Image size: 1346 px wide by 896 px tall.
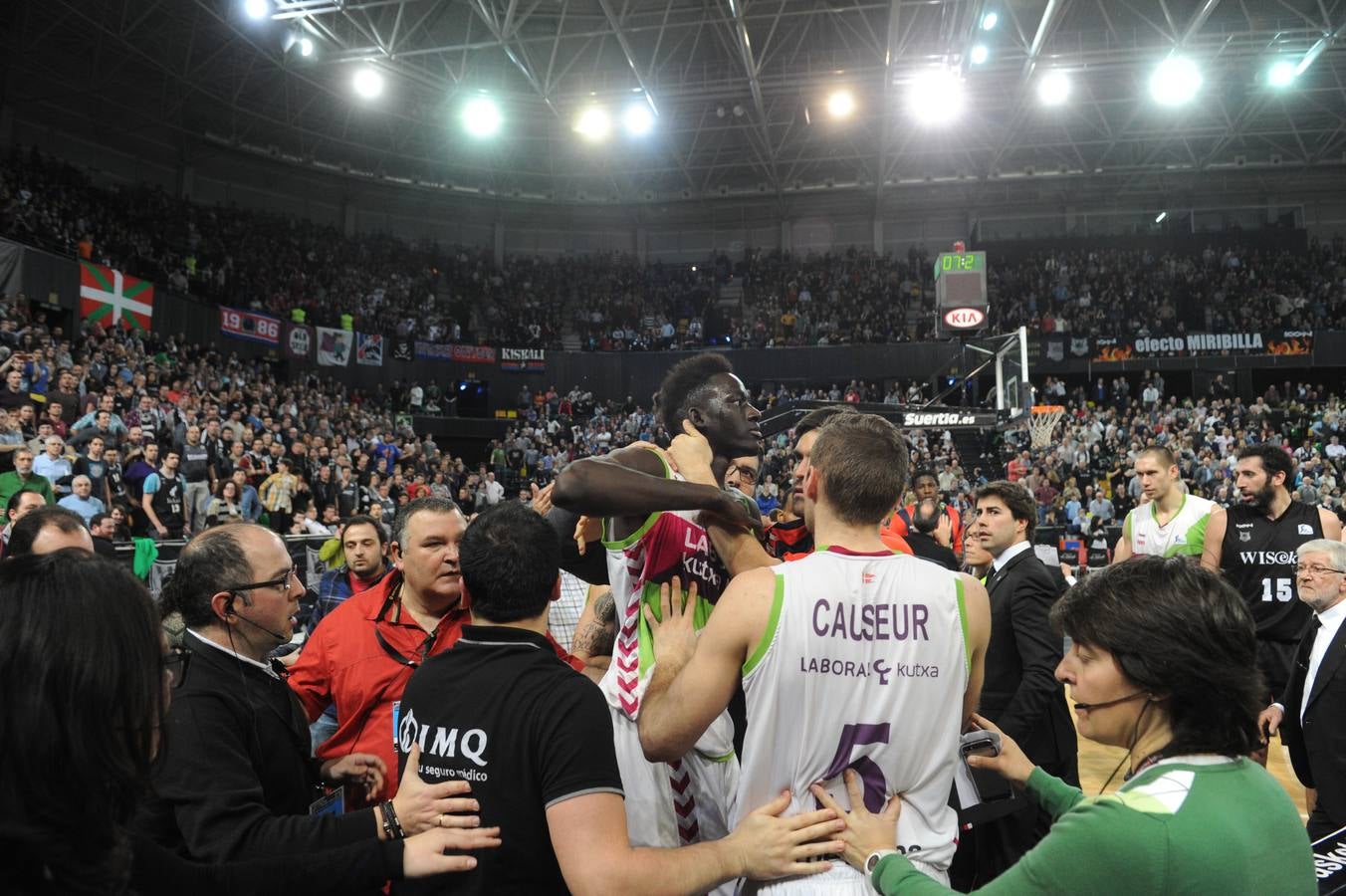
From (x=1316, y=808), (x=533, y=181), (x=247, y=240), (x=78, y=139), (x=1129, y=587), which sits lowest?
(x=1316, y=808)

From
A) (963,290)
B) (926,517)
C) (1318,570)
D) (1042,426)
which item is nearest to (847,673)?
(1318,570)

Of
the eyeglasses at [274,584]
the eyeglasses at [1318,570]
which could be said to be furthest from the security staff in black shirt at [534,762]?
the eyeglasses at [1318,570]

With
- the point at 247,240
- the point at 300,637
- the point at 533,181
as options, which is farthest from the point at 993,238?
the point at 300,637

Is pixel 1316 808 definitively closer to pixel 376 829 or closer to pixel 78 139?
pixel 376 829

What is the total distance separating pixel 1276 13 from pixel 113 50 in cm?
2985

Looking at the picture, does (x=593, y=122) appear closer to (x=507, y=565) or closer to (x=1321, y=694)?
(x=1321, y=694)

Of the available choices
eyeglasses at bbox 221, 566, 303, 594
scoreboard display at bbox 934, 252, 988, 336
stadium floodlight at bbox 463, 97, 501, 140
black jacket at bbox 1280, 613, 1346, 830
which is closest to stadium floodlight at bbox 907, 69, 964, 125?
scoreboard display at bbox 934, 252, 988, 336

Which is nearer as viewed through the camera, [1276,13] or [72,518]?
[72,518]

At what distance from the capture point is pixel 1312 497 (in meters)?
17.8

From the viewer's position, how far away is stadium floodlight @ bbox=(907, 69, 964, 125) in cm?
2208

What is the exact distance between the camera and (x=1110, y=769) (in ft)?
21.5

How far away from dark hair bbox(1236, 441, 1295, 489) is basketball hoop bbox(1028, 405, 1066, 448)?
13.8 meters

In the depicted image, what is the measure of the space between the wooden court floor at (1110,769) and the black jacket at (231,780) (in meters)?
4.99

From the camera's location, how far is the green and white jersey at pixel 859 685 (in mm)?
2068
